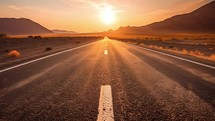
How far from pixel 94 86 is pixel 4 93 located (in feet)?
6.05

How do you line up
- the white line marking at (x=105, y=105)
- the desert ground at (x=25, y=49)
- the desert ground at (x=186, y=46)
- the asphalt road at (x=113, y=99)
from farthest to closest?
the desert ground at (x=186, y=46), the desert ground at (x=25, y=49), the asphalt road at (x=113, y=99), the white line marking at (x=105, y=105)

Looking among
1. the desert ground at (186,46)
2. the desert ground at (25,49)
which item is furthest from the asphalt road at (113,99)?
the desert ground at (186,46)

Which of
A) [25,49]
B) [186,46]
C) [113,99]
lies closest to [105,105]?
[113,99]

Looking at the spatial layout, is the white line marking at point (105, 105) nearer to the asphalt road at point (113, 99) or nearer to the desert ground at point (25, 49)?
the asphalt road at point (113, 99)

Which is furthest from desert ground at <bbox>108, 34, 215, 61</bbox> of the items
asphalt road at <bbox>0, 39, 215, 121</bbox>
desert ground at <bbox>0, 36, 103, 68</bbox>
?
desert ground at <bbox>0, 36, 103, 68</bbox>

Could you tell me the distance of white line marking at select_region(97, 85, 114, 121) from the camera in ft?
8.24

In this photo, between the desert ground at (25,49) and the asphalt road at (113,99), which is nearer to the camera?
the asphalt road at (113,99)

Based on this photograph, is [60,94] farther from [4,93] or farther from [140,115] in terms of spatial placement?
[140,115]

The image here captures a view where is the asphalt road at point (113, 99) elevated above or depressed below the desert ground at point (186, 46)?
above

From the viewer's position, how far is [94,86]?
13.8ft

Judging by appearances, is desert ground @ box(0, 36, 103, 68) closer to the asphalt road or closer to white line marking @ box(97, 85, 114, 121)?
the asphalt road

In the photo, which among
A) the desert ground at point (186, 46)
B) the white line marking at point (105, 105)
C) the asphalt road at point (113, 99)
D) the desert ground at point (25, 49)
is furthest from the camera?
the desert ground at point (186, 46)

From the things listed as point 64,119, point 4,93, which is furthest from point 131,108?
point 4,93

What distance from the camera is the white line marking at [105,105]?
2.51 m
